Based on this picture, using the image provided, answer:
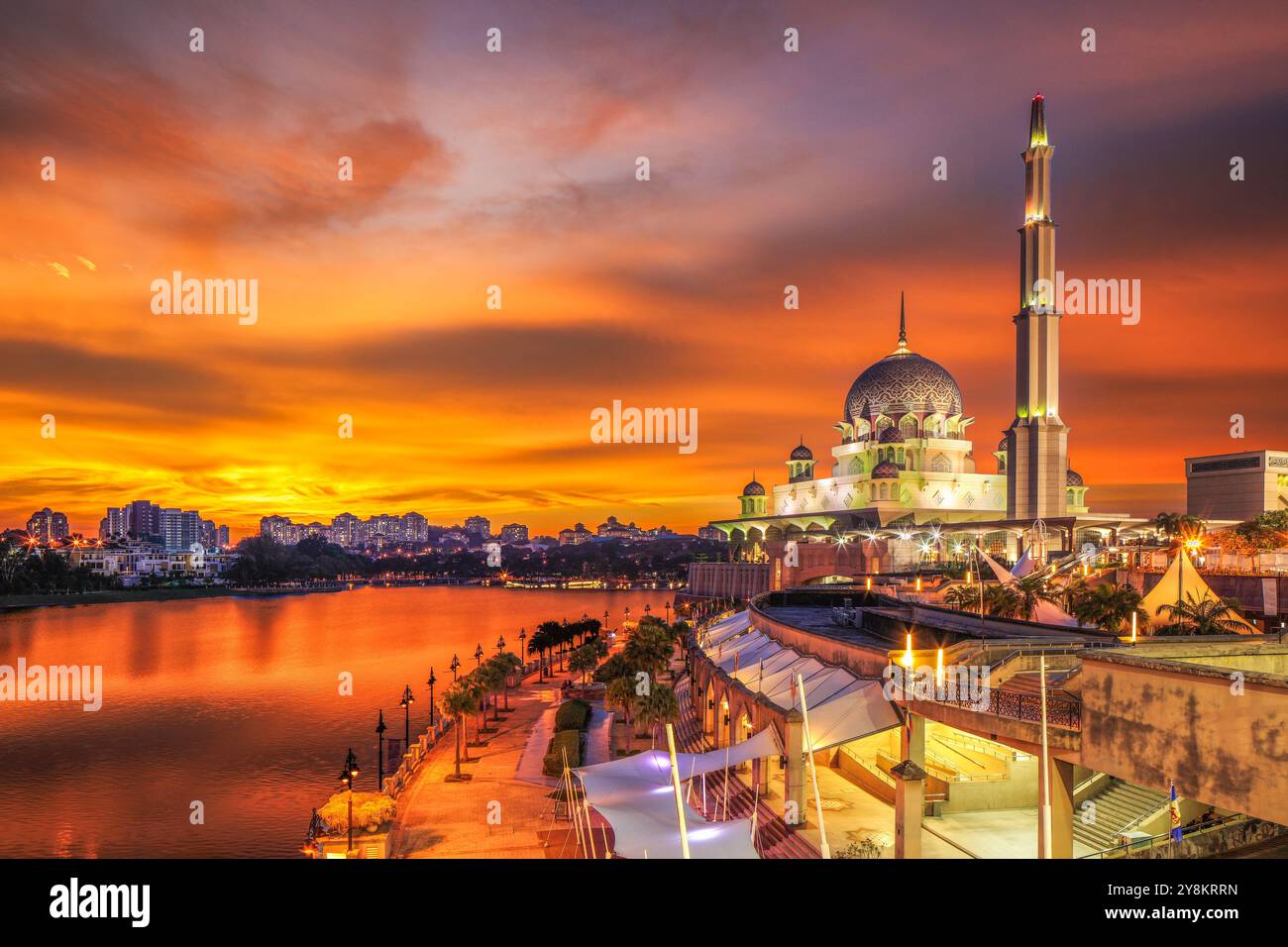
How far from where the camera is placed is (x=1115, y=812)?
51.3ft

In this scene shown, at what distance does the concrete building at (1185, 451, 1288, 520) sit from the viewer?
7138 centimetres

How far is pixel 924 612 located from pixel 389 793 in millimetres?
16764

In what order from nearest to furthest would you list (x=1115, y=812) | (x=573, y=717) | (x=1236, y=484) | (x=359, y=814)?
(x=1115, y=812), (x=359, y=814), (x=573, y=717), (x=1236, y=484)

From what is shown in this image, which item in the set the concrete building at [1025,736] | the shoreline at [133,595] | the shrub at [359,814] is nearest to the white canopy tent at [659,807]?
the concrete building at [1025,736]

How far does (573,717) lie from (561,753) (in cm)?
572

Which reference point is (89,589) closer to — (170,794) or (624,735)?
(170,794)

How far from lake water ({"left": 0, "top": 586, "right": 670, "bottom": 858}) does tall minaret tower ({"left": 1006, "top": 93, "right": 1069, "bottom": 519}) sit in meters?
44.6

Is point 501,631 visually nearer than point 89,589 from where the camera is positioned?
Yes

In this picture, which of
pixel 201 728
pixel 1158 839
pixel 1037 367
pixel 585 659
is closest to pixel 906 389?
pixel 1037 367

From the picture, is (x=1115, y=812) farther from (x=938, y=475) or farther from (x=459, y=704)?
(x=938, y=475)

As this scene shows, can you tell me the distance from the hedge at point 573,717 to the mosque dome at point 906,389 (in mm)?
62292

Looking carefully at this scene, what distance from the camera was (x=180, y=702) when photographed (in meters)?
50.8

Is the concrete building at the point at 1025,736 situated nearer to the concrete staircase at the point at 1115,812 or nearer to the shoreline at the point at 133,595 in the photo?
the concrete staircase at the point at 1115,812
